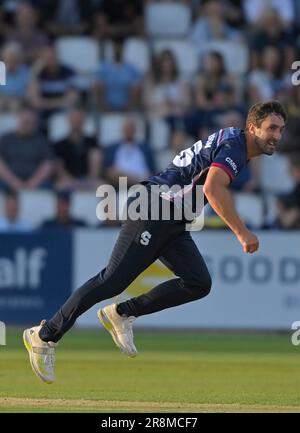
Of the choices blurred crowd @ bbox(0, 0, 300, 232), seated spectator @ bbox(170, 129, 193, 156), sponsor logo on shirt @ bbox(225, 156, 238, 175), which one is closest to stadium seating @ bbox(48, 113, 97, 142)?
blurred crowd @ bbox(0, 0, 300, 232)

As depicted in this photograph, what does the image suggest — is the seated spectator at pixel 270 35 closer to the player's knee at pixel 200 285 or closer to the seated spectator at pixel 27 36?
the seated spectator at pixel 27 36

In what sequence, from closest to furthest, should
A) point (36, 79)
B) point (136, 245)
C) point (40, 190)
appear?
point (136, 245)
point (40, 190)
point (36, 79)

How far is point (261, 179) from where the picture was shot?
18.0 meters

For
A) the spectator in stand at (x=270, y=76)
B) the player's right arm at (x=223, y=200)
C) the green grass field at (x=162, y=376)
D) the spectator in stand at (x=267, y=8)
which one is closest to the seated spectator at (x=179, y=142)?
the spectator in stand at (x=270, y=76)

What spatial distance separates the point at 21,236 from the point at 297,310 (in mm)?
3684

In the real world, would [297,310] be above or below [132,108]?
below

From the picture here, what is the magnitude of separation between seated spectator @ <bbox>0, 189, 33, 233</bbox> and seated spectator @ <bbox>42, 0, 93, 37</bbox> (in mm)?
4171

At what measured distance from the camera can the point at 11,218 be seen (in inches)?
640

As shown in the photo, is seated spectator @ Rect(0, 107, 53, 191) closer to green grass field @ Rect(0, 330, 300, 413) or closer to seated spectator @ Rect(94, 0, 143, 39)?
green grass field @ Rect(0, 330, 300, 413)

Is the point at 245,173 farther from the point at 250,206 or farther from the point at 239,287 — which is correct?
the point at 239,287

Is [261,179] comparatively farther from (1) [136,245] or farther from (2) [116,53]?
(1) [136,245]

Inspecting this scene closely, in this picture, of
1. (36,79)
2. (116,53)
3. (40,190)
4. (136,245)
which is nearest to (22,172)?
(40,190)

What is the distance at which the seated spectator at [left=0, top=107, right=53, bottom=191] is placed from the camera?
17188 millimetres

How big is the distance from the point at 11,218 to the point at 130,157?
2.14 metres
